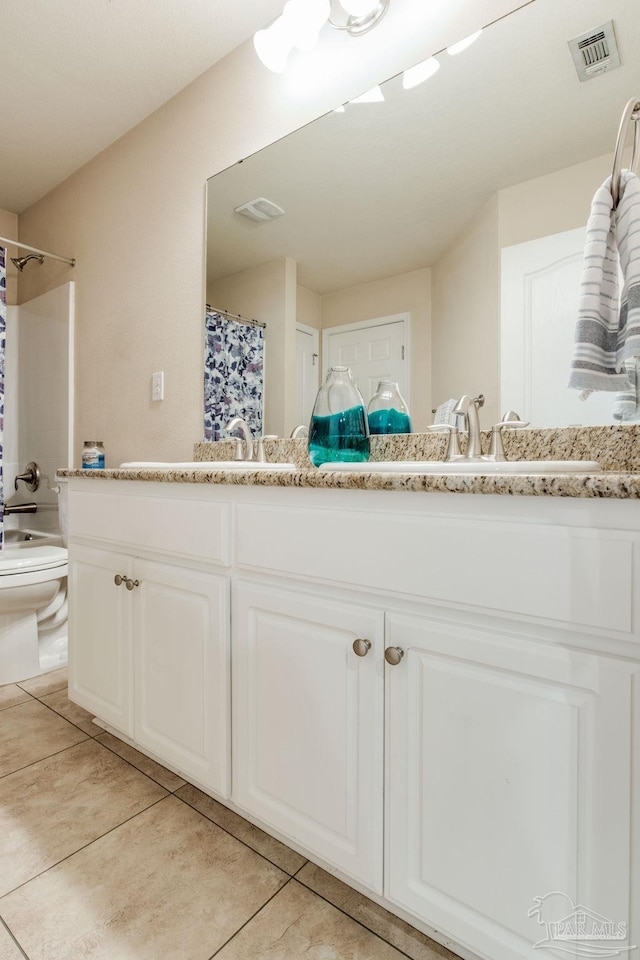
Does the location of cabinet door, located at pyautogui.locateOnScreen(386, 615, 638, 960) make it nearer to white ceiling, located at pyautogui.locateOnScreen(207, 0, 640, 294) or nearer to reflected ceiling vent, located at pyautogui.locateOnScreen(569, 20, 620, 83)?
white ceiling, located at pyautogui.locateOnScreen(207, 0, 640, 294)

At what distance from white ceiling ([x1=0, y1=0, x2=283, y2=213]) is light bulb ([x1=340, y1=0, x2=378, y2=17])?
14.4 inches

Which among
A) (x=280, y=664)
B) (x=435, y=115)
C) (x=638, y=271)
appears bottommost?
(x=280, y=664)

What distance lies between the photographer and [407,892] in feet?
2.67

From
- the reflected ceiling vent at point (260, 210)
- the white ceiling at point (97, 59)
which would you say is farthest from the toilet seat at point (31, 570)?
the white ceiling at point (97, 59)

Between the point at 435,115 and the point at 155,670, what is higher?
the point at 435,115

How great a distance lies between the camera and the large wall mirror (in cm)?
114

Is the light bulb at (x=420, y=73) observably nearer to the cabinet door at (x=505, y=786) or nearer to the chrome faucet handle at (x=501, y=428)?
the chrome faucet handle at (x=501, y=428)

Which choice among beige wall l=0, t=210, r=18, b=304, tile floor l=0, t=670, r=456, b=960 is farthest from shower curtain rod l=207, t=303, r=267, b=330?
beige wall l=0, t=210, r=18, b=304

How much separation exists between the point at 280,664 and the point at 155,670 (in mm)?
446

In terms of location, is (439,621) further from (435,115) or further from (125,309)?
(125,309)

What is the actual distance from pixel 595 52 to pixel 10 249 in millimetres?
3141

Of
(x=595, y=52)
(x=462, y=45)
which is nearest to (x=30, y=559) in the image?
(x=462, y=45)

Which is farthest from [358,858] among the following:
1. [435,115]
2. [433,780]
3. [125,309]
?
[125,309]

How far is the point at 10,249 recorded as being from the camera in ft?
9.90
